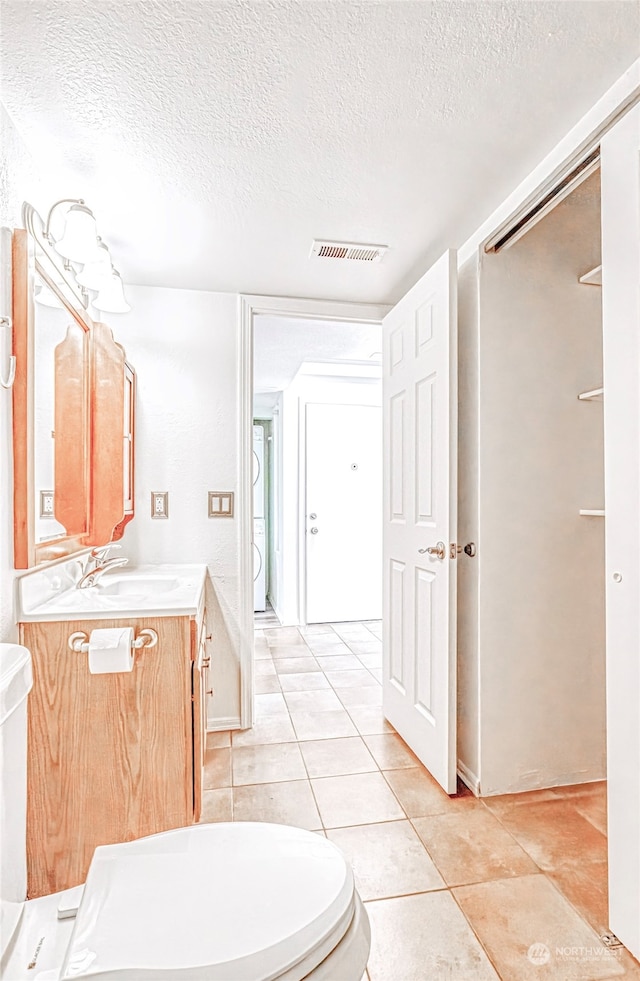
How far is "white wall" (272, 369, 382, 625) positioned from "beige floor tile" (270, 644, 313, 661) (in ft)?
2.40

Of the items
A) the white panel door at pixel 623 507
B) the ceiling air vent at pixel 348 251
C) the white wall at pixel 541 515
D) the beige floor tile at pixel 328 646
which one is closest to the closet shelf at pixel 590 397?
the white wall at pixel 541 515

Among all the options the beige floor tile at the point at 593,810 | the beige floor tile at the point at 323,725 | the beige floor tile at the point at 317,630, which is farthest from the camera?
the beige floor tile at the point at 317,630

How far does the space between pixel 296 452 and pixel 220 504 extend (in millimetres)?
2330

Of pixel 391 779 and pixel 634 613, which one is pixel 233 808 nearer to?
pixel 391 779

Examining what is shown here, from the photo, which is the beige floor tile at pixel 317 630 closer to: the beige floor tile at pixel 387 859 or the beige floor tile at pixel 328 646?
the beige floor tile at pixel 328 646

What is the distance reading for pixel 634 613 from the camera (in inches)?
52.6

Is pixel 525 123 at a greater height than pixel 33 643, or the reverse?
pixel 525 123

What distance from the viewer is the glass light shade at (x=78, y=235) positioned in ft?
5.56

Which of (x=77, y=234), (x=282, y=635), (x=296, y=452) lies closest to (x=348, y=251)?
(x=77, y=234)

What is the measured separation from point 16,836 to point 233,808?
112 cm

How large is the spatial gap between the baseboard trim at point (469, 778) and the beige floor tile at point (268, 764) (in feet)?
2.09

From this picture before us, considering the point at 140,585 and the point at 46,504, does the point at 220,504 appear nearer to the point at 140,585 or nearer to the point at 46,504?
the point at 140,585

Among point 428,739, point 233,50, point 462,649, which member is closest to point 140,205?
point 233,50

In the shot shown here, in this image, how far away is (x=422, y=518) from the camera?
2336 millimetres
